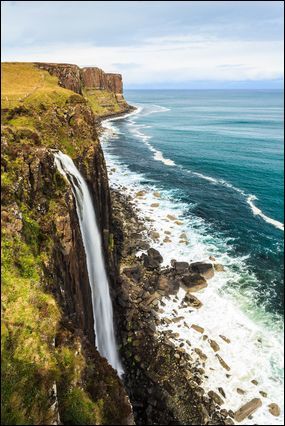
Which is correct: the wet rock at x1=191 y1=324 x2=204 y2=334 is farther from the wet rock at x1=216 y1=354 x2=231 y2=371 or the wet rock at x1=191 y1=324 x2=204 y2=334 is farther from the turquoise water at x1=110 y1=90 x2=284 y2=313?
the turquoise water at x1=110 y1=90 x2=284 y2=313

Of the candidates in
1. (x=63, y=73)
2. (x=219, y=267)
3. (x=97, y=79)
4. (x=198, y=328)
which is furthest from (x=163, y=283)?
(x=97, y=79)

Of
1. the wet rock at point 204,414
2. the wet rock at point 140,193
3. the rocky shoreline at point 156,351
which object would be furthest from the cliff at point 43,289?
the wet rock at point 140,193

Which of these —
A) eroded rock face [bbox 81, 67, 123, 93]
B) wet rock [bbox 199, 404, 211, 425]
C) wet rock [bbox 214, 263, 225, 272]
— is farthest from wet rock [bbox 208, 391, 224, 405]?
eroded rock face [bbox 81, 67, 123, 93]

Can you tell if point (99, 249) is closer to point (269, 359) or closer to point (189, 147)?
point (269, 359)

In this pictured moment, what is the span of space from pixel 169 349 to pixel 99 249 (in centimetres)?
1085

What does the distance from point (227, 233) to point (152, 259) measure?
14617 mm

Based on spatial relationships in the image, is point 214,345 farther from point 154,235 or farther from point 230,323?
point 154,235

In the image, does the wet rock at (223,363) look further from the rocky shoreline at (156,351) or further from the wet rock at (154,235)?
the wet rock at (154,235)

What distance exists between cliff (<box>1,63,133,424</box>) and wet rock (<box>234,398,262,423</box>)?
12415 millimetres

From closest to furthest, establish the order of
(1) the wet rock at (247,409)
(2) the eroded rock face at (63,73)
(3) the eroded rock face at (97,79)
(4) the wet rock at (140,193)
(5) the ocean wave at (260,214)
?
(1) the wet rock at (247,409), (2) the eroded rock face at (63,73), (5) the ocean wave at (260,214), (4) the wet rock at (140,193), (3) the eroded rock face at (97,79)

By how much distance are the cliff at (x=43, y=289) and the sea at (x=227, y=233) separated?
1344cm

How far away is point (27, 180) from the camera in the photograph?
19594 millimetres

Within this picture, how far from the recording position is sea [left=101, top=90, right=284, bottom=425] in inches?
1056

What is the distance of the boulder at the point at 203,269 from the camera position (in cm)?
3734
